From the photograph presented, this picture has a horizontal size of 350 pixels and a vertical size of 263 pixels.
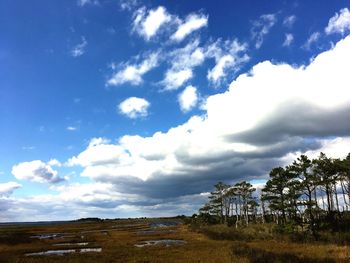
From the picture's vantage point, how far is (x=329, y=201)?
219 ft

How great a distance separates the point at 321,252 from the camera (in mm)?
34219

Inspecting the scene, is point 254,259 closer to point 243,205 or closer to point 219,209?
point 243,205

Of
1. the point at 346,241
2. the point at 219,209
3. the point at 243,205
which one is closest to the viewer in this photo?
the point at 346,241

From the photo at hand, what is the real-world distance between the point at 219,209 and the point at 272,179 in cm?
4855

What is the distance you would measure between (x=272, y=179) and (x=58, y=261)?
142 feet

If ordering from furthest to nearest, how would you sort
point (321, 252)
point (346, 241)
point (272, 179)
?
1. point (272, 179)
2. point (346, 241)
3. point (321, 252)

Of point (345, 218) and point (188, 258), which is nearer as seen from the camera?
point (188, 258)

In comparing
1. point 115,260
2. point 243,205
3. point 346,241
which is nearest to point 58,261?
point 115,260

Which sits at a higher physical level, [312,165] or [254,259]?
[312,165]

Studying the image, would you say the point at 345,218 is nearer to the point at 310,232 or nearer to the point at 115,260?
the point at 310,232

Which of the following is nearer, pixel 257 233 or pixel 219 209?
pixel 257 233

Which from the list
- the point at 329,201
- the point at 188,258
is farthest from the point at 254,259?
the point at 329,201

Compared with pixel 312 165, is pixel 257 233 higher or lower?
lower

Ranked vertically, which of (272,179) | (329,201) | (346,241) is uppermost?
(272,179)
